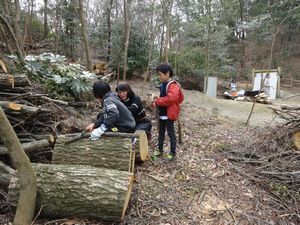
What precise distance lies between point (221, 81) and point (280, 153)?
14.6 metres

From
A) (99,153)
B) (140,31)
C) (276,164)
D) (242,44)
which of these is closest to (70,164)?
(99,153)

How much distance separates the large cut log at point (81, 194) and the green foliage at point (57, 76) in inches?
110

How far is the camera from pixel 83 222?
2844 mm

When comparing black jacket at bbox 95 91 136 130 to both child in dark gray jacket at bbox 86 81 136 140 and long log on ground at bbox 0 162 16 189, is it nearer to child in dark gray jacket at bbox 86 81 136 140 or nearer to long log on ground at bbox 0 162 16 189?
child in dark gray jacket at bbox 86 81 136 140

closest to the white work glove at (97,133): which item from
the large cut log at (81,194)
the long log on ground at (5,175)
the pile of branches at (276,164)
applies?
the large cut log at (81,194)

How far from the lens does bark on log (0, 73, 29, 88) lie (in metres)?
4.18

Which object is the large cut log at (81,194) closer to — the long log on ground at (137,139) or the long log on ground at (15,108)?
the long log on ground at (137,139)

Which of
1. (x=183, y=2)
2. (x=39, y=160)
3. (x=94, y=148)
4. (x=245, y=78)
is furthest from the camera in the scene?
(x=245, y=78)

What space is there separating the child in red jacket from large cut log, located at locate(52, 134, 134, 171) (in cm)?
100

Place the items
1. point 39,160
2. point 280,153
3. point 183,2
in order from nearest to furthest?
1. point 39,160
2. point 280,153
3. point 183,2

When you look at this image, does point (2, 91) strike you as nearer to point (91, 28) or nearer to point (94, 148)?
point (94, 148)

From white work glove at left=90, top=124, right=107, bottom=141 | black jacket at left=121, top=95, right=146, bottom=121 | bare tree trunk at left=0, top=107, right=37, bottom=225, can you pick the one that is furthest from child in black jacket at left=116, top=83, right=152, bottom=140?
bare tree trunk at left=0, top=107, right=37, bottom=225

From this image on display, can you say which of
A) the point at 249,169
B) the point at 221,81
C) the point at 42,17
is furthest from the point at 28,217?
the point at 221,81

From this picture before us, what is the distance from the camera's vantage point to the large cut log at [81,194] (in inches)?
110
